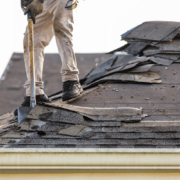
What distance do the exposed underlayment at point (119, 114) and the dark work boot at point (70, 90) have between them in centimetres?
7

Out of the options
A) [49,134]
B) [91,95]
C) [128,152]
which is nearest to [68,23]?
[91,95]

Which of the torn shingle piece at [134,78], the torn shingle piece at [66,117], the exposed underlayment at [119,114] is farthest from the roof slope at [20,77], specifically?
the torn shingle piece at [66,117]

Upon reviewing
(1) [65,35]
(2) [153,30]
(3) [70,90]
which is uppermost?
(2) [153,30]

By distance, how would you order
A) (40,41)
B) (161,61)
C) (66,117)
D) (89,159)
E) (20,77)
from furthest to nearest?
(20,77), (161,61), (40,41), (66,117), (89,159)

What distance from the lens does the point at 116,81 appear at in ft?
13.6

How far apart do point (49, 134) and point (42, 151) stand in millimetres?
247

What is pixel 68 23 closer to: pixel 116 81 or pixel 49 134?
pixel 116 81

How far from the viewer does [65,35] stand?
12.5 ft

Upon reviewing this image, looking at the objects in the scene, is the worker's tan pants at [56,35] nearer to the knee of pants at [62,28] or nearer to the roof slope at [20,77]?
the knee of pants at [62,28]

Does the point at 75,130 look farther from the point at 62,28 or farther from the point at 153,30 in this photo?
the point at 153,30

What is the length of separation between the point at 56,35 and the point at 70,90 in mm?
673

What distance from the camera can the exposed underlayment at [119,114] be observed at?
296cm

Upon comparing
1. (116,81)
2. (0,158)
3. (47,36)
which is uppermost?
(47,36)

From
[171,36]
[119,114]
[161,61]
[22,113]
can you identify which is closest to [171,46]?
[171,36]
